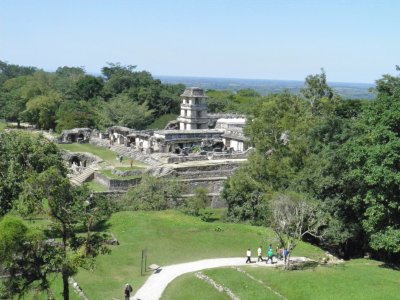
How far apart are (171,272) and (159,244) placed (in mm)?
4168

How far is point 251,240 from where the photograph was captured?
30.2m

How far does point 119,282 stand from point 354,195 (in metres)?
15.4

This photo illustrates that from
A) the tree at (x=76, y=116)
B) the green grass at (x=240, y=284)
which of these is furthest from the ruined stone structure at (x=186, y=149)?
the green grass at (x=240, y=284)

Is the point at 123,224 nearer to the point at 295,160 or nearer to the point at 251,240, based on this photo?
the point at 251,240

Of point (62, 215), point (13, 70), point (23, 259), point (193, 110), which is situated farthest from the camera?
point (13, 70)

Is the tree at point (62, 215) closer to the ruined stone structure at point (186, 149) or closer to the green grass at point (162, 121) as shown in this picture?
the ruined stone structure at point (186, 149)

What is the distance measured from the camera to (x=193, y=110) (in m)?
71.2

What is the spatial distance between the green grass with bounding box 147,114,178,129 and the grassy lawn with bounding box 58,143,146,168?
2113 cm

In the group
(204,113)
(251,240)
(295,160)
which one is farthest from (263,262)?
(204,113)

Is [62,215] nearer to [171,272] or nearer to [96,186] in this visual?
[171,272]

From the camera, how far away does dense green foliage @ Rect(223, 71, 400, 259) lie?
86.6ft

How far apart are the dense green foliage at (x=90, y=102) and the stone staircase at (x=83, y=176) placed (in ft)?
85.0

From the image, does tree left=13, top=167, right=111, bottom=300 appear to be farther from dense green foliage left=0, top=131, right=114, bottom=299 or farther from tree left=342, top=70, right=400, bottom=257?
tree left=342, top=70, right=400, bottom=257

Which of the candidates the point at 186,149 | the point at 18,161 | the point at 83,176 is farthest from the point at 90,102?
the point at 18,161
